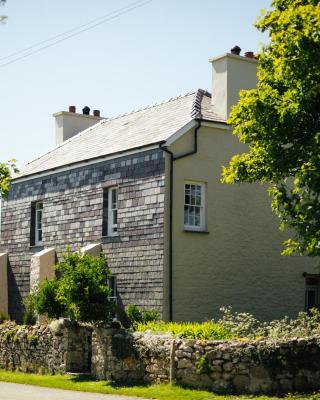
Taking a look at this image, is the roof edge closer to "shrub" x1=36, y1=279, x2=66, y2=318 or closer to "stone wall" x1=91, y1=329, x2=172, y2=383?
"shrub" x1=36, y1=279, x2=66, y2=318

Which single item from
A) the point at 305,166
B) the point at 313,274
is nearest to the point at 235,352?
the point at 305,166

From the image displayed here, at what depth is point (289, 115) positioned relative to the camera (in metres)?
17.5

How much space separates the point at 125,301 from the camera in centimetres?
2602

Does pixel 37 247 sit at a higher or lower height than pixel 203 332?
higher

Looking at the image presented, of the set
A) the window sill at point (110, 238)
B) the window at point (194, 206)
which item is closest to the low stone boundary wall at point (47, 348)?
the window sill at point (110, 238)

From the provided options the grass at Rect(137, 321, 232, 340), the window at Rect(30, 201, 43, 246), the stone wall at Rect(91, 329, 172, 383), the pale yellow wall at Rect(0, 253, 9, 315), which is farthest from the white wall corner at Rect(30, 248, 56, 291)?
the grass at Rect(137, 321, 232, 340)

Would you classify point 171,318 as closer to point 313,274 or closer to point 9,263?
point 313,274

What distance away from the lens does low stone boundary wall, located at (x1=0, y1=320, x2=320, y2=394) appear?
17688 mm

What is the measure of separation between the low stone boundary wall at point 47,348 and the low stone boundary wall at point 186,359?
3cm

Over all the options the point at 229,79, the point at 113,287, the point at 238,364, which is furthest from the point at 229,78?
the point at 238,364

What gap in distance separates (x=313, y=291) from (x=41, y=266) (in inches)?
405

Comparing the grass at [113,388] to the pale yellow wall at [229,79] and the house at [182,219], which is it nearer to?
the house at [182,219]

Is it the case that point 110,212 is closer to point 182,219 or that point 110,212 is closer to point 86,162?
point 86,162

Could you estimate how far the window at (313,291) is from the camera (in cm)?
2842
